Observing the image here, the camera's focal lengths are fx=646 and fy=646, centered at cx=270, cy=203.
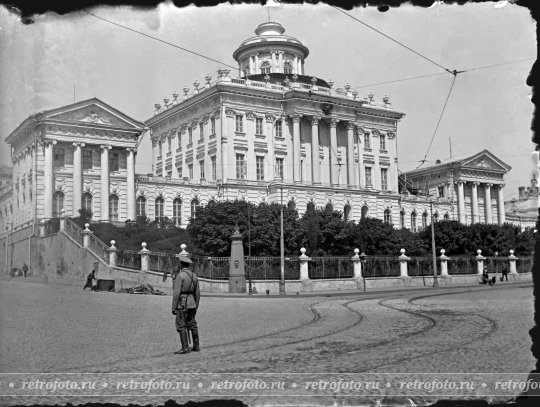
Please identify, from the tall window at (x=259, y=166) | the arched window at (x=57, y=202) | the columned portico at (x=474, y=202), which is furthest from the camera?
the tall window at (x=259, y=166)

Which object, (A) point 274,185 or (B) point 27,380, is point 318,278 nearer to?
(A) point 274,185

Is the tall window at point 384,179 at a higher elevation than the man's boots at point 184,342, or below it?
higher

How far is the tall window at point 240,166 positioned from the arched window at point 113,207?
13960 mm

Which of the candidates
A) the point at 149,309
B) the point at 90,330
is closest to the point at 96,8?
the point at 90,330

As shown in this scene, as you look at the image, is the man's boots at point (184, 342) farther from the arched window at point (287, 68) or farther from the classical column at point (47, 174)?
the arched window at point (287, 68)

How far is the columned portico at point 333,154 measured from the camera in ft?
217

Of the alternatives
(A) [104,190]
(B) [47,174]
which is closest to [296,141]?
(A) [104,190]

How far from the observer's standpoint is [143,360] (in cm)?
876

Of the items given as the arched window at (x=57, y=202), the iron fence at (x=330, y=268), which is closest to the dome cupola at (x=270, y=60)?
the iron fence at (x=330, y=268)

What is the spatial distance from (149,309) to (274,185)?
41.5 metres

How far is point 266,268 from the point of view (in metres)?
34.9

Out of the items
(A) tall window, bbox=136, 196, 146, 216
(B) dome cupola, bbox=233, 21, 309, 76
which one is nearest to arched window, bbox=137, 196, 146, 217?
(A) tall window, bbox=136, 196, 146, 216

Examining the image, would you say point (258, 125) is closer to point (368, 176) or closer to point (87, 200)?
point (368, 176)

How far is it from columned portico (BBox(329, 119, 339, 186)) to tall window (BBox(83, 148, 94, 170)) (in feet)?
91.8
